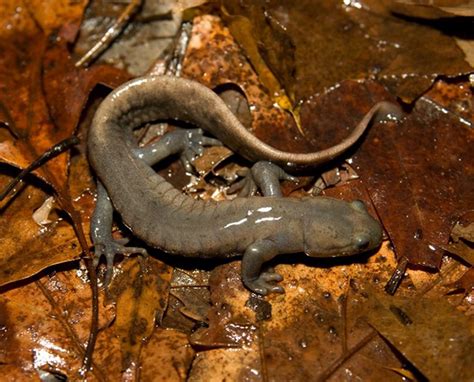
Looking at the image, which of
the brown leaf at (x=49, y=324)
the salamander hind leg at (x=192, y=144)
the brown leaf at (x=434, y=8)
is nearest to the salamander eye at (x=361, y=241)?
the salamander hind leg at (x=192, y=144)

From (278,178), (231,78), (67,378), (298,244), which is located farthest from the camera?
(231,78)

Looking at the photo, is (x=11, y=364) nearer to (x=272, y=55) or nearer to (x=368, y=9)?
(x=272, y=55)

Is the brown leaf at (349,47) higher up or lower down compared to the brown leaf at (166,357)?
higher up

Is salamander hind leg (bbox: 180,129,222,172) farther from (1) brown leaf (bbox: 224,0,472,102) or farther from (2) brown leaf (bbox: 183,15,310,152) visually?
(1) brown leaf (bbox: 224,0,472,102)

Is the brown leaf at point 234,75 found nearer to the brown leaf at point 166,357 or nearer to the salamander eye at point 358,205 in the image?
the salamander eye at point 358,205

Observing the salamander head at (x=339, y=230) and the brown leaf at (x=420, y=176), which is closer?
the salamander head at (x=339, y=230)

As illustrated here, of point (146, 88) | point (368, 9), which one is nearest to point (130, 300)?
point (146, 88)

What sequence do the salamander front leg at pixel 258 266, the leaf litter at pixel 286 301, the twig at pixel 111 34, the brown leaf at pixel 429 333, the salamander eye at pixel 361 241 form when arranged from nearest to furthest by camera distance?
1. the brown leaf at pixel 429 333
2. the leaf litter at pixel 286 301
3. the salamander eye at pixel 361 241
4. the salamander front leg at pixel 258 266
5. the twig at pixel 111 34
